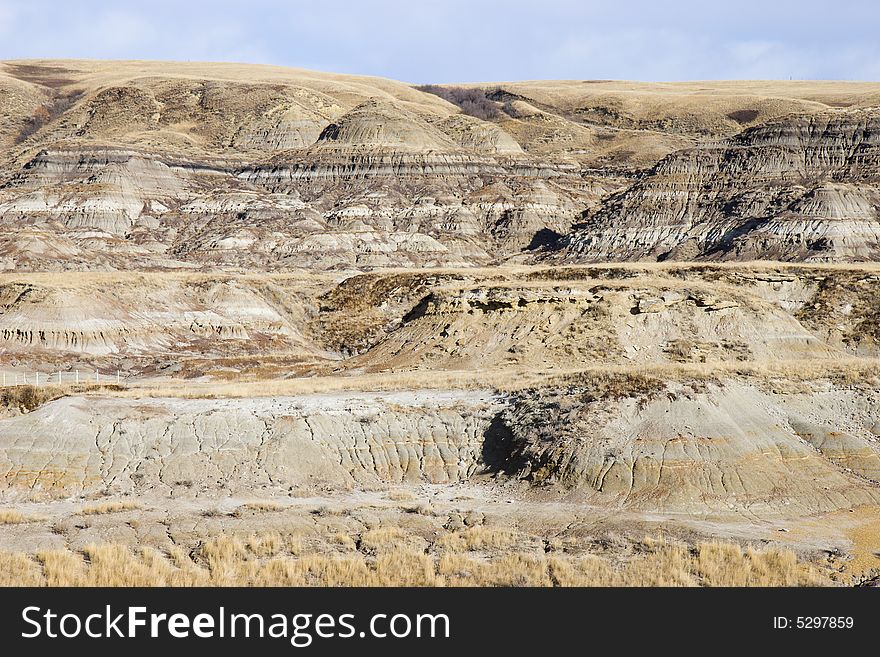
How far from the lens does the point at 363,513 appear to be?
2656cm

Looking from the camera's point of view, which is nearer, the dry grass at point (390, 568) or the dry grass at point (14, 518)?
the dry grass at point (390, 568)

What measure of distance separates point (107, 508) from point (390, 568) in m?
9.43

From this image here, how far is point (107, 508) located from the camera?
2639cm

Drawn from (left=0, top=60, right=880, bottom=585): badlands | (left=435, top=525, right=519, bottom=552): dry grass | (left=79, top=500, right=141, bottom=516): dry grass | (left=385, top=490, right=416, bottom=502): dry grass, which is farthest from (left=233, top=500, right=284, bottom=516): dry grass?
(left=435, top=525, right=519, bottom=552): dry grass

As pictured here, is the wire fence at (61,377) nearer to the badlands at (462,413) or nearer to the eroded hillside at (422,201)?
the badlands at (462,413)

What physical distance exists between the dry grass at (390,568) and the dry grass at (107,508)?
3930mm

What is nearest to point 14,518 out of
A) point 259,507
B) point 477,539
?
point 259,507

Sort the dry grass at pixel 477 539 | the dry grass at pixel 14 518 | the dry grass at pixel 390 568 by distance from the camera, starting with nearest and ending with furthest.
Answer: the dry grass at pixel 390 568 → the dry grass at pixel 477 539 → the dry grass at pixel 14 518

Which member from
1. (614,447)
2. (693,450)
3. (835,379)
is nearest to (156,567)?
(614,447)

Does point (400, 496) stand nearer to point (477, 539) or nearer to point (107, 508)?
→ point (477, 539)

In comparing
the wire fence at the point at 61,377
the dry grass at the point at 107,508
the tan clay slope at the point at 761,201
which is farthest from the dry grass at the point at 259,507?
the tan clay slope at the point at 761,201

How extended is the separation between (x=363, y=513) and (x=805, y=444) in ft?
48.4

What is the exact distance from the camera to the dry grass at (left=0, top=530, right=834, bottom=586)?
20.5 m

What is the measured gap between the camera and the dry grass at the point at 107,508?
85.7 feet
